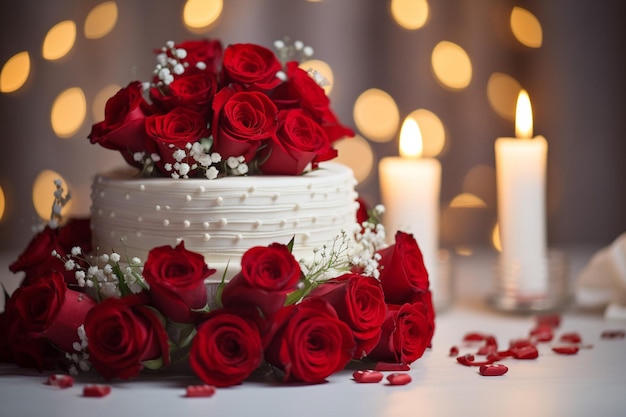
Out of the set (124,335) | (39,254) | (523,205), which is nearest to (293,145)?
(124,335)

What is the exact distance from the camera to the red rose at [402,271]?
5.10ft

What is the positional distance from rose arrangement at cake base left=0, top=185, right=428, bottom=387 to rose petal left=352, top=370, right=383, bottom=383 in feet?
0.10

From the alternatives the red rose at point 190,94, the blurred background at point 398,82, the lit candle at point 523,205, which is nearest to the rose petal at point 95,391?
the red rose at point 190,94

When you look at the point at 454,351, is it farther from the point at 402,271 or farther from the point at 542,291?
the point at 542,291

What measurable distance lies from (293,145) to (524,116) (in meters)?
0.83

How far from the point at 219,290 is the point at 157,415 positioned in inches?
9.0

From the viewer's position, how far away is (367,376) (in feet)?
4.73

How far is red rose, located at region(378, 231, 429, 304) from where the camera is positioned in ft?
5.10

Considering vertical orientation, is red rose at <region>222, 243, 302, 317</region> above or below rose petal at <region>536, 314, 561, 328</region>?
above

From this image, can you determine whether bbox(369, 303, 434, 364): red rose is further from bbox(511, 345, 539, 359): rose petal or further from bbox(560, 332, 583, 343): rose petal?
bbox(560, 332, 583, 343): rose petal

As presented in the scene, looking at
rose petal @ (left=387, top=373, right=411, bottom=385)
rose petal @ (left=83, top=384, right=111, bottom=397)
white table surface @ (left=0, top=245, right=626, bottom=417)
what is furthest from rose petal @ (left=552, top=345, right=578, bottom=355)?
rose petal @ (left=83, top=384, right=111, bottom=397)

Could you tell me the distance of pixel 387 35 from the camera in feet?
10.5

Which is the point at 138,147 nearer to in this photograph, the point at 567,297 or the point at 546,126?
the point at 567,297

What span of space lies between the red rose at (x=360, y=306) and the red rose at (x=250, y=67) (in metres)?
0.37
